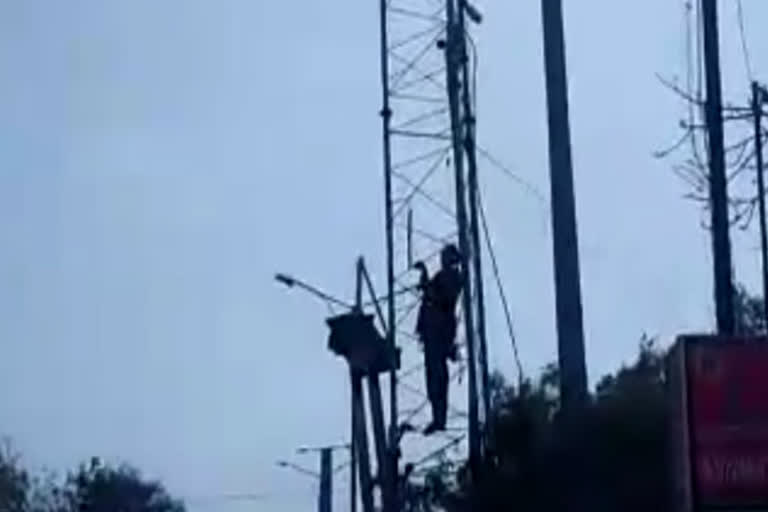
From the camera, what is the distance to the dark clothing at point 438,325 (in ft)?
122

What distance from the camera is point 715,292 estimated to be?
34312 millimetres

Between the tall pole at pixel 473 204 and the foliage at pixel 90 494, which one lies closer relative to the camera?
the tall pole at pixel 473 204

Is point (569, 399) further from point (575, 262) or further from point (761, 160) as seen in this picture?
point (761, 160)

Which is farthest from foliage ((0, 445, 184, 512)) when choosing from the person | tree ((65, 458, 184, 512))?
the person

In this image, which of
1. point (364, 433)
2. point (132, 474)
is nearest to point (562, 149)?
point (364, 433)

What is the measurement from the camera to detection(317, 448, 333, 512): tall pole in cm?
7864

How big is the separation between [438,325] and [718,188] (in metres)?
5.14

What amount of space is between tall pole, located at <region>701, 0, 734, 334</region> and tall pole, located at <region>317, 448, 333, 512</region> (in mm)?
43411

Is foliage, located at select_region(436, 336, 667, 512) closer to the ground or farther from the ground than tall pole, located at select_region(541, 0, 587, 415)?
closer to the ground

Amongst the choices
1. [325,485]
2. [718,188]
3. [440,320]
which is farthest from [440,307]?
[325,485]

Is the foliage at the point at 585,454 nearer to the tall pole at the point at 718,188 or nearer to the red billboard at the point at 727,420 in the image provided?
the tall pole at the point at 718,188

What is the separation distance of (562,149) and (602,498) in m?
4.74

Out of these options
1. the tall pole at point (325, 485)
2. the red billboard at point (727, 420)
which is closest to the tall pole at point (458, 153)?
the red billboard at point (727, 420)

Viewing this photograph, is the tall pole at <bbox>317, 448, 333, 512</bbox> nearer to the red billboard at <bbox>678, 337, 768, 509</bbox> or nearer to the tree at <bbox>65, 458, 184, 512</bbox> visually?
the tree at <bbox>65, 458, 184, 512</bbox>
